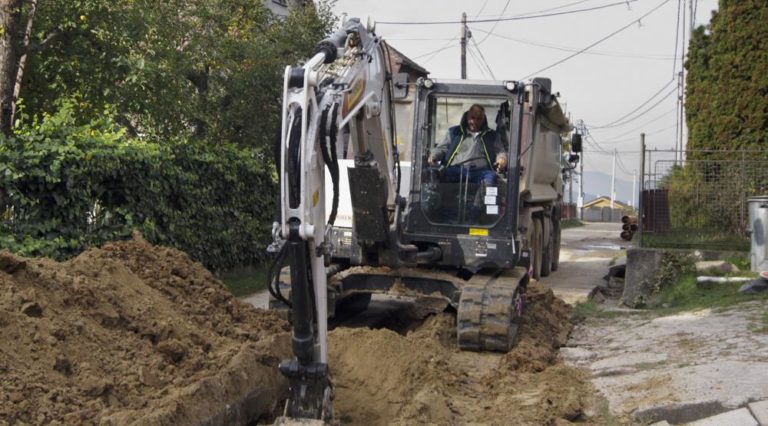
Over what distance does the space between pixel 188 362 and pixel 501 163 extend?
4762 mm

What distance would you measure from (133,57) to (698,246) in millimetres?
A: 9592

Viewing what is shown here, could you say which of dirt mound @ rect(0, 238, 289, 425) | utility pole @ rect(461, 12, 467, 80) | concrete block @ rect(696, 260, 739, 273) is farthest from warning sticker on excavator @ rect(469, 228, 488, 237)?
utility pole @ rect(461, 12, 467, 80)

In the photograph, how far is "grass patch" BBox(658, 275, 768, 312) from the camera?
11.6 metres

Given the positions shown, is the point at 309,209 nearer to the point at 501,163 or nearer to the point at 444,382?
the point at 444,382

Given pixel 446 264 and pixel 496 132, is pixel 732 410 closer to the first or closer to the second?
pixel 446 264

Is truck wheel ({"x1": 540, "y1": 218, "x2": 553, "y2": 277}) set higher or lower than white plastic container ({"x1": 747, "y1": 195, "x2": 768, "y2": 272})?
lower

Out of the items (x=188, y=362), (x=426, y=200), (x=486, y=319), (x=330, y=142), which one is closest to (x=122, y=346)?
(x=188, y=362)

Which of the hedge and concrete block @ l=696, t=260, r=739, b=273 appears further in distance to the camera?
concrete block @ l=696, t=260, r=739, b=273

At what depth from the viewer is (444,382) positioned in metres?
7.59

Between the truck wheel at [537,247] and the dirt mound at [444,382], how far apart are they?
5094mm

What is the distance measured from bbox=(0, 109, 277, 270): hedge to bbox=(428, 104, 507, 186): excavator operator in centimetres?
400

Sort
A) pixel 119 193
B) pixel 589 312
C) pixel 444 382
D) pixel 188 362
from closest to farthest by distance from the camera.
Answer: pixel 188 362
pixel 444 382
pixel 119 193
pixel 589 312

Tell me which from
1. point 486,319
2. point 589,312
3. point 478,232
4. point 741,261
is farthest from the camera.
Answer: point 741,261

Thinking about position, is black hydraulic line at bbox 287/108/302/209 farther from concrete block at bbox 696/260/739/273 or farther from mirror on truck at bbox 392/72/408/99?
concrete block at bbox 696/260/739/273
